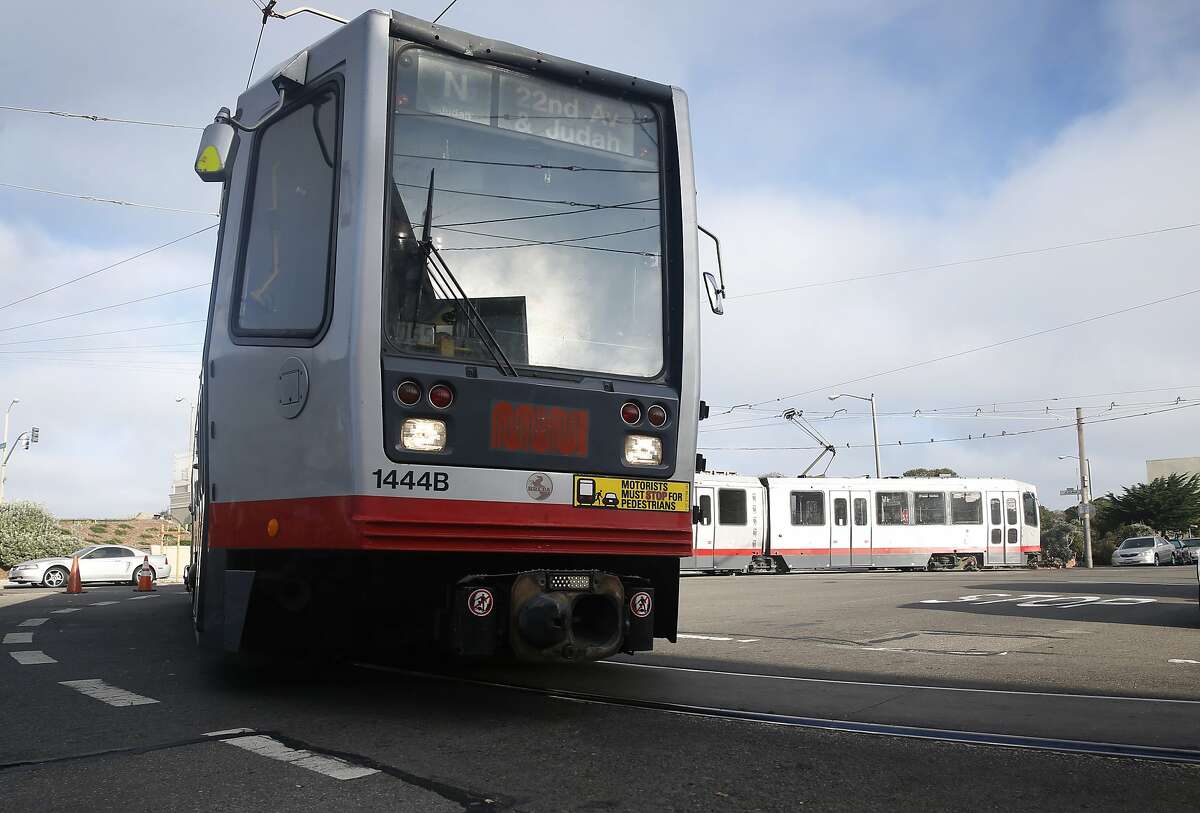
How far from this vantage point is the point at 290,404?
17.6 ft

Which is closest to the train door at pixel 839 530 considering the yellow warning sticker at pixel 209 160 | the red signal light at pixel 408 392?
the red signal light at pixel 408 392

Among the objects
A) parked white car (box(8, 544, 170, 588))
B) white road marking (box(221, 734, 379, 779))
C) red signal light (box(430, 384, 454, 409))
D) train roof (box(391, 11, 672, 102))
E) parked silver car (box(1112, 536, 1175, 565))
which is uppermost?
train roof (box(391, 11, 672, 102))

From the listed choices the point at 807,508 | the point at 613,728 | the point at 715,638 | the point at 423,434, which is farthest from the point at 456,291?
the point at 807,508

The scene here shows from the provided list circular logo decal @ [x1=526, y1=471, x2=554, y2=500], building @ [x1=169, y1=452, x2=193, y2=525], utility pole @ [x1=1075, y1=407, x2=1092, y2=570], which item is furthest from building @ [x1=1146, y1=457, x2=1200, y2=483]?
circular logo decal @ [x1=526, y1=471, x2=554, y2=500]

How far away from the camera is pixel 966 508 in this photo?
3381 cm

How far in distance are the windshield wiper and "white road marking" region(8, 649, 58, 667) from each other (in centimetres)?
515

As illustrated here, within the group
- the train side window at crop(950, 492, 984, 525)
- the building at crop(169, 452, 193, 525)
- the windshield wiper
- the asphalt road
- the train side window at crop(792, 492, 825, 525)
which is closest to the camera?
the asphalt road

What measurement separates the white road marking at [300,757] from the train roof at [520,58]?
357 centimetres

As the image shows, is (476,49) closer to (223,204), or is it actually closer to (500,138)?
(500,138)

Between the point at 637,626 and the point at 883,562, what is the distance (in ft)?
94.7

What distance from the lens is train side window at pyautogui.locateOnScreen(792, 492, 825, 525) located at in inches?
1272

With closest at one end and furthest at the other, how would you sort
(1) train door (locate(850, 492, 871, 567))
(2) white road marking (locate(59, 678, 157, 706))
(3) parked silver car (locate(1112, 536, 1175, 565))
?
1. (2) white road marking (locate(59, 678, 157, 706))
2. (1) train door (locate(850, 492, 871, 567))
3. (3) parked silver car (locate(1112, 536, 1175, 565))

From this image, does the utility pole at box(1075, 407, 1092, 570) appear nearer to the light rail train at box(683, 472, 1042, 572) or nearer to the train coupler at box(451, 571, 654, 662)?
the light rail train at box(683, 472, 1042, 572)

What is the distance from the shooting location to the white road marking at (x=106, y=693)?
240 inches
